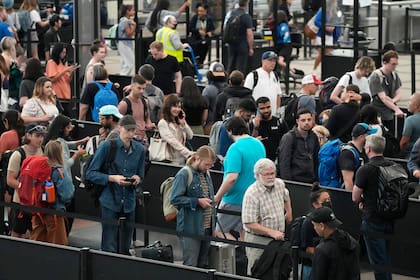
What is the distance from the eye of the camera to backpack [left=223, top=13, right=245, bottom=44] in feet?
86.3

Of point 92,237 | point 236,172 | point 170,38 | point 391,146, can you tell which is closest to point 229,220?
point 236,172

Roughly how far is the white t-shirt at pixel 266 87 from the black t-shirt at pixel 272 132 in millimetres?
Answer: 2666

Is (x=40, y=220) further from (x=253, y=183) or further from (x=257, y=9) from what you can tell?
(x=257, y=9)

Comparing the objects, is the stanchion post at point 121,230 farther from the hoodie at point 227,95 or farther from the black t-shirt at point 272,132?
the hoodie at point 227,95

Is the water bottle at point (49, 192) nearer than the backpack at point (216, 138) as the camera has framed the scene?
Yes

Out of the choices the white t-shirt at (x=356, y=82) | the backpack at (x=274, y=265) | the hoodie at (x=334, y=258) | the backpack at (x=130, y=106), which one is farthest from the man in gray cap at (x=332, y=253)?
the white t-shirt at (x=356, y=82)

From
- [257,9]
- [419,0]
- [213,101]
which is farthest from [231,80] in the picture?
[419,0]

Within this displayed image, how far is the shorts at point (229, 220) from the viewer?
50.4 ft

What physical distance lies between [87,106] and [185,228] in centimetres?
528

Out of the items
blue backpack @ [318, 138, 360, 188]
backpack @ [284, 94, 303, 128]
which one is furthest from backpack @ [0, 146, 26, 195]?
backpack @ [284, 94, 303, 128]

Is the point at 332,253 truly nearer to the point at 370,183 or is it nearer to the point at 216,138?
the point at 370,183

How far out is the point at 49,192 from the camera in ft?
49.4

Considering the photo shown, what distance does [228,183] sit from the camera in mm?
15039

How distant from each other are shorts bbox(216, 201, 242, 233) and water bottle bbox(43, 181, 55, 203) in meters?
1.82
